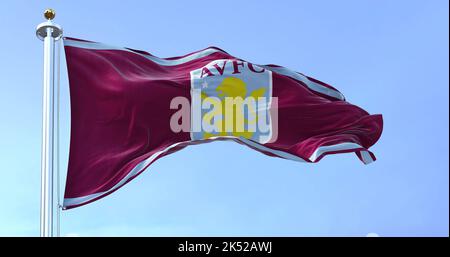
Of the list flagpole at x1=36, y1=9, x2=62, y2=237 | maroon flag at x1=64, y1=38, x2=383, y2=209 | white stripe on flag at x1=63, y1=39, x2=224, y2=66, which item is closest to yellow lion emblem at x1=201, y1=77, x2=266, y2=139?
maroon flag at x1=64, y1=38, x2=383, y2=209

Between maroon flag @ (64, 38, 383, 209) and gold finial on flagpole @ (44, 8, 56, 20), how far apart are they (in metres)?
0.87

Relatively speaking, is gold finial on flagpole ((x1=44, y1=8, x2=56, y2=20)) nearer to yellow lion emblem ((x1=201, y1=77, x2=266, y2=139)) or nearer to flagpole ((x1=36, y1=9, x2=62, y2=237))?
flagpole ((x1=36, y1=9, x2=62, y2=237))

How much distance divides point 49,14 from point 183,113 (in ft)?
9.49

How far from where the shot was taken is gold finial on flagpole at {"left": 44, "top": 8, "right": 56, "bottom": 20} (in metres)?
11.1

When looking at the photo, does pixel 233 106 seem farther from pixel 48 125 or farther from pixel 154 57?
pixel 48 125

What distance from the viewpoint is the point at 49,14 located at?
1112 cm

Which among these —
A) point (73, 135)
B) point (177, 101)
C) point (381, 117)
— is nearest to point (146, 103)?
point (177, 101)

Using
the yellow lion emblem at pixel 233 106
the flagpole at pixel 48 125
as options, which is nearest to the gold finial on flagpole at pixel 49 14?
the flagpole at pixel 48 125

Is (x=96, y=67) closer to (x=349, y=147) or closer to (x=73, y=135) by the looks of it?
(x=73, y=135)

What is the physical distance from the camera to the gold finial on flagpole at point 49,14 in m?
11.1

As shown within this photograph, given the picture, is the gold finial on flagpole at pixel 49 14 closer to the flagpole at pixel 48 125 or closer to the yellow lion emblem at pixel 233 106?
the flagpole at pixel 48 125
